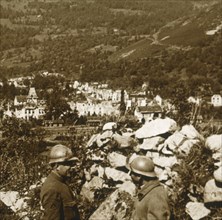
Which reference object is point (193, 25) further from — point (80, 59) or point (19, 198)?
point (19, 198)

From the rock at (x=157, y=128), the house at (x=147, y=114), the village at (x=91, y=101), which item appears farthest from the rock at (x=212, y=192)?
the village at (x=91, y=101)

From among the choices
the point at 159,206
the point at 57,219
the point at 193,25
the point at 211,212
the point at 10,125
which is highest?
the point at 159,206

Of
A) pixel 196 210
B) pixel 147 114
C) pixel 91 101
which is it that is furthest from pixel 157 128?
pixel 91 101

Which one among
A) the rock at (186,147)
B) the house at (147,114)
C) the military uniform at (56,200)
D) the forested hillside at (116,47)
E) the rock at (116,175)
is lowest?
the forested hillside at (116,47)

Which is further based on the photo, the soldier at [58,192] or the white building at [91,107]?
the white building at [91,107]

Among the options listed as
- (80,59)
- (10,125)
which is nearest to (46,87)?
(80,59)

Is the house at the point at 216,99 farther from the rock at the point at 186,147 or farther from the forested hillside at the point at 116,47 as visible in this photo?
the rock at the point at 186,147

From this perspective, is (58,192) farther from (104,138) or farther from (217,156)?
(104,138)
